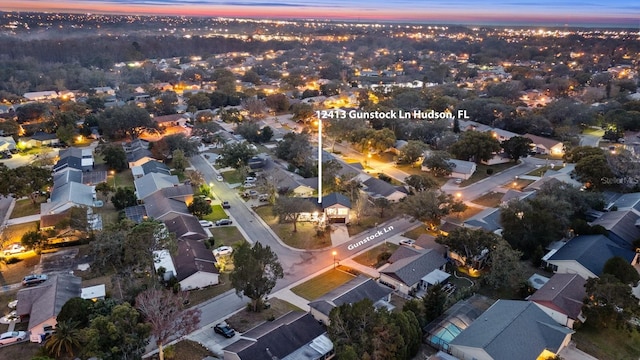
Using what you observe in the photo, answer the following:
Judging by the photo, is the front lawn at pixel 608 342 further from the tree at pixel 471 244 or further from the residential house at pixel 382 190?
the residential house at pixel 382 190

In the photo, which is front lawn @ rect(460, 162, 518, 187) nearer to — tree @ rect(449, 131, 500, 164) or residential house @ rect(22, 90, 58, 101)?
tree @ rect(449, 131, 500, 164)

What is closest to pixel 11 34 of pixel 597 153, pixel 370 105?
pixel 370 105

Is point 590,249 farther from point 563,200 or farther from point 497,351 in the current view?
point 497,351

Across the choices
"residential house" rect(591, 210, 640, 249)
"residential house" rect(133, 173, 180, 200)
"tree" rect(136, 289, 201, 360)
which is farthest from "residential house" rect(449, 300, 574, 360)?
"residential house" rect(133, 173, 180, 200)

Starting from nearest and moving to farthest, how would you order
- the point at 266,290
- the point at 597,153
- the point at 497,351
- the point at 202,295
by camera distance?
the point at 497,351 → the point at 266,290 → the point at 202,295 → the point at 597,153

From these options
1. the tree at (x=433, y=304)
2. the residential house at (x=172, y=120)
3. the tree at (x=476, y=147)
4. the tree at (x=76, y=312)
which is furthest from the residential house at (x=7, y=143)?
the tree at (x=433, y=304)

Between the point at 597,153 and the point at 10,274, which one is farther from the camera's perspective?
the point at 597,153
